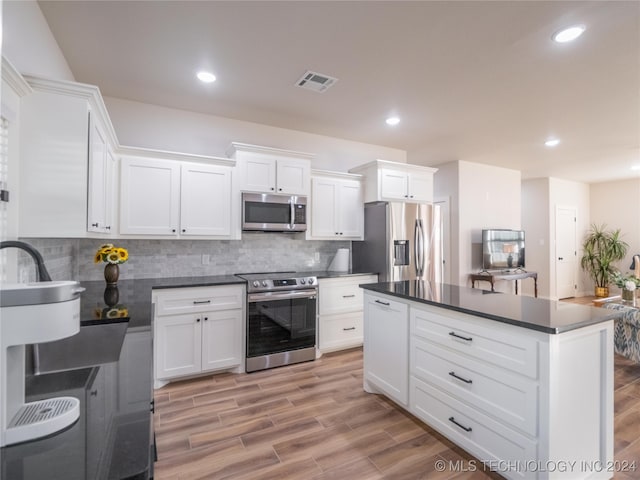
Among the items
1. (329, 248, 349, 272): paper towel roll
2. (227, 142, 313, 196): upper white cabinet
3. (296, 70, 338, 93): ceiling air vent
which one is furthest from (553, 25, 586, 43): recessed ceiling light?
(329, 248, 349, 272): paper towel roll

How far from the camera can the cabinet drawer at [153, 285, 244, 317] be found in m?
2.85

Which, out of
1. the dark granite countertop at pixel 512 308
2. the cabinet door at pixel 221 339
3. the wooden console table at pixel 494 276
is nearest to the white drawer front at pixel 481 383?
the dark granite countertop at pixel 512 308

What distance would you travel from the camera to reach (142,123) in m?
3.35

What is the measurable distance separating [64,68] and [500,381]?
3.77m

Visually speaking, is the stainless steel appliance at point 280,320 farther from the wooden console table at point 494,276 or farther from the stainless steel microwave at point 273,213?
the wooden console table at point 494,276

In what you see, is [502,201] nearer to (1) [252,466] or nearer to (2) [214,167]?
(2) [214,167]

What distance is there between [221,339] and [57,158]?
1989mm

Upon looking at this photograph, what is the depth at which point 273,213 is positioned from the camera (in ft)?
11.7

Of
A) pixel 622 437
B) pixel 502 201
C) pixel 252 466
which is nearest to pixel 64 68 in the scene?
pixel 252 466

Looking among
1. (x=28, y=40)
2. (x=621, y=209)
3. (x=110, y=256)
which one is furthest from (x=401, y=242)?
→ (x=621, y=209)

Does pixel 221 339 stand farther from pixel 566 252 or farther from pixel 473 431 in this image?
pixel 566 252

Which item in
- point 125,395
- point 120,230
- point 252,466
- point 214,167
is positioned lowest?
point 252,466

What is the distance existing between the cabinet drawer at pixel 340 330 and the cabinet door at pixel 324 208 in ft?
3.33

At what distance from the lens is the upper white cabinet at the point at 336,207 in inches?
155
